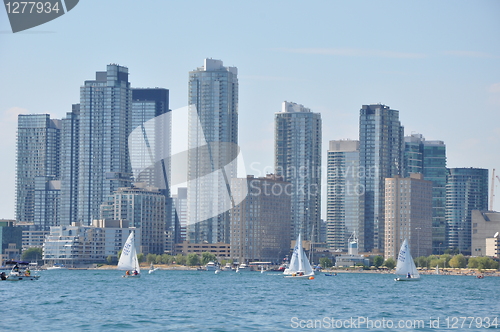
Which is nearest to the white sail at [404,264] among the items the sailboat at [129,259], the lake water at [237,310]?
the lake water at [237,310]

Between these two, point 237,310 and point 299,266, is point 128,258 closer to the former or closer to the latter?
point 299,266

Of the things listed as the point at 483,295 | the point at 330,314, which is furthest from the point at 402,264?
the point at 330,314

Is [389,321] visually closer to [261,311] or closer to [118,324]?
[261,311]

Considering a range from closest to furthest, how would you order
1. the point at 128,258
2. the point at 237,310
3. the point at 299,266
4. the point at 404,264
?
1. the point at 237,310
2. the point at 128,258
3. the point at 404,264
4. the point at 299,266

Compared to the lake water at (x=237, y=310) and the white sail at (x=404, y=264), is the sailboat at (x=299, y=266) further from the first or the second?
the lake water at (x=237, y=310)

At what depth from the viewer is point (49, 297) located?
112 meters

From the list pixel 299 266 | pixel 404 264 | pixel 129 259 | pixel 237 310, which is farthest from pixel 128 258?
pixel 237 310

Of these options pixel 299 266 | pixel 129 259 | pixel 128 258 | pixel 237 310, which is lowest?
pixel 299 266

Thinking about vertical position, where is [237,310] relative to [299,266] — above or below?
above

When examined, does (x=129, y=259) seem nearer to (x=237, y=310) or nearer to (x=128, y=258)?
(x=128, y=258)

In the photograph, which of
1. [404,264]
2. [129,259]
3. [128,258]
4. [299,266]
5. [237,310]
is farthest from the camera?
[299,266]

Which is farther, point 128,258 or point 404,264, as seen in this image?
point 404,264

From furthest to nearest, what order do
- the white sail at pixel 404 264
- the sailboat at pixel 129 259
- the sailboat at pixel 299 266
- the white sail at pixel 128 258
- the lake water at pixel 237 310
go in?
the sailboat at pixel 299 266
the white sail at pixel 404 264
the white sail at pixel 128 258
the sailboat at pixel 129 259
the lake water at pixel 237 310

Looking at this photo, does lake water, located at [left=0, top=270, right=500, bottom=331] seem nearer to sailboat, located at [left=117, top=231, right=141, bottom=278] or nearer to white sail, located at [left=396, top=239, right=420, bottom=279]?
sailboat, located at [left=117, top=231, right=141, bottom=278]
